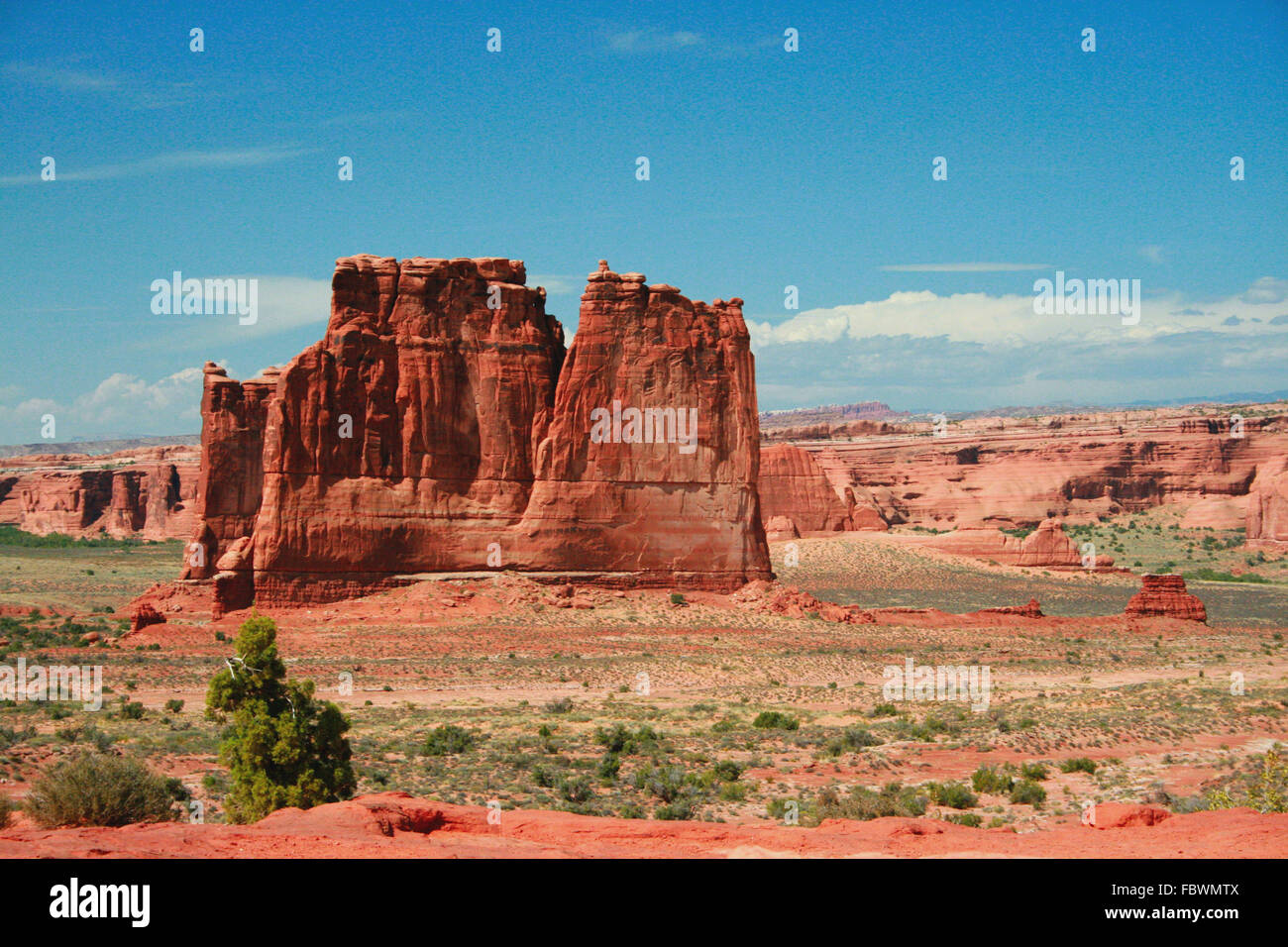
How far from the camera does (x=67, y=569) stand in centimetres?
8350

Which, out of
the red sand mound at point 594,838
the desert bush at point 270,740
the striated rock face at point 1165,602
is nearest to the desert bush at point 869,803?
the red sand mound at point 594,838

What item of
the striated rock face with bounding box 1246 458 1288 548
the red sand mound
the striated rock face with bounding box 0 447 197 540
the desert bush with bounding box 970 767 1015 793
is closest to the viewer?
the red sand mound

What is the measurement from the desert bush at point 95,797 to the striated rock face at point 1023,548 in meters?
66.3

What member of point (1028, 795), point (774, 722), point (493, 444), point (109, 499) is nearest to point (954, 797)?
Result: point (1028, 795)

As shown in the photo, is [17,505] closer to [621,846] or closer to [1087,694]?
[1087,694]

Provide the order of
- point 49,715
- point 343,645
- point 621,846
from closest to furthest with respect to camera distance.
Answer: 1. point 621,846
2. point 49,715
3. point 343,645

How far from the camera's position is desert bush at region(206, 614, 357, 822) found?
16359 millimetres

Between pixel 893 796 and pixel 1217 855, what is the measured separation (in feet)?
27.9

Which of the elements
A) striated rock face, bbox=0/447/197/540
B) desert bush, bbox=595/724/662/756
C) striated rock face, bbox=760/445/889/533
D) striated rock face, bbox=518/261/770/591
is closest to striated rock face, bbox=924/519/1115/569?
striated rock face, bbox=760/445/889/533

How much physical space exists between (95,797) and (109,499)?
118609 mm

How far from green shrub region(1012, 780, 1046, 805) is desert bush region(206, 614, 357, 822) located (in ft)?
32.8

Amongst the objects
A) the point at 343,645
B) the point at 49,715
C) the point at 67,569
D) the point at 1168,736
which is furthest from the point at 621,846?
the point at 67,569

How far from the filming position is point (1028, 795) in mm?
18703

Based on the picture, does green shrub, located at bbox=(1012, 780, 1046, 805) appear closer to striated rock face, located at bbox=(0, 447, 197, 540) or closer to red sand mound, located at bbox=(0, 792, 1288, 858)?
red sand mound, located at bbox=(0, 792, 1288, 858)
